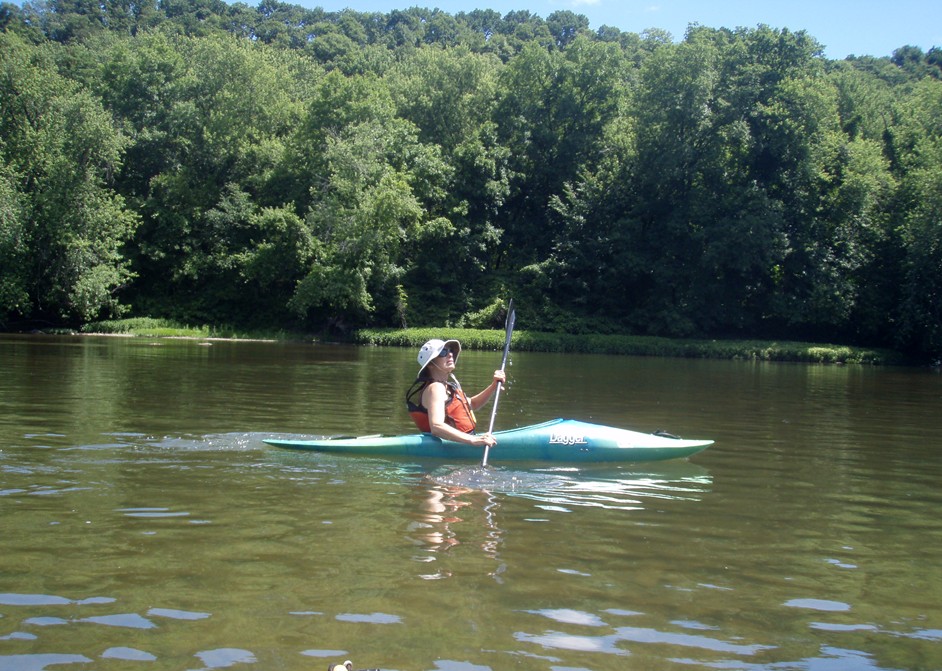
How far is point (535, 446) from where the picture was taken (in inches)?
375

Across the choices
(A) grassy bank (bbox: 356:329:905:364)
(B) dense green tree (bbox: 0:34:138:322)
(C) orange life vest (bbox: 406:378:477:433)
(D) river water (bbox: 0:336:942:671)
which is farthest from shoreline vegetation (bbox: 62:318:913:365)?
(C) orange life vest (bbox: 406:378:477:433)

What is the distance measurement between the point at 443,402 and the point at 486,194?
34623mm

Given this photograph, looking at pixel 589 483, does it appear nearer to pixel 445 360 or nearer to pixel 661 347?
pixel 445 360

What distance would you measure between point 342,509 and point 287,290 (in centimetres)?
3674

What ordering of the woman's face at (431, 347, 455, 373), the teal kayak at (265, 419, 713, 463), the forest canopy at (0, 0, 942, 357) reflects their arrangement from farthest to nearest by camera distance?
the forest canopy at (0, 0, 942, 357) < the teal kayak at (265, 419, 713, 463) < the woman's face at (431, 347, 455, 373)

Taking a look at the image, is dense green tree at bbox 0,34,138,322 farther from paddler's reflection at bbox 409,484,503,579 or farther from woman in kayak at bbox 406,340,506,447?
paddler's reflection at bbox 409,484,503,579

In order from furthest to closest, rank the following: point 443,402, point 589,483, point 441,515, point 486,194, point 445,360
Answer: point 486,194 → point 443,402 → point 445,360 → point 589,483 → point 441,515

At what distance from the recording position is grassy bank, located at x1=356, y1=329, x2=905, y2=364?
36.5 m

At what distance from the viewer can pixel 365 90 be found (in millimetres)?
42844

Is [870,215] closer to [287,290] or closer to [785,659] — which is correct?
[287,290]

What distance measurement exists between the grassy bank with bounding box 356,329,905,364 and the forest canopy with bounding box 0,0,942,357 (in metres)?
2.36

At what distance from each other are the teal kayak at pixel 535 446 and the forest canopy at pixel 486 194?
29.1 m

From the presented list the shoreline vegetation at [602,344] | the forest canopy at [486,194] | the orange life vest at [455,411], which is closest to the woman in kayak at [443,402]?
the orange life vest at [455,411]

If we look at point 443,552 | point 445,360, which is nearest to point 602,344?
point 445,360
